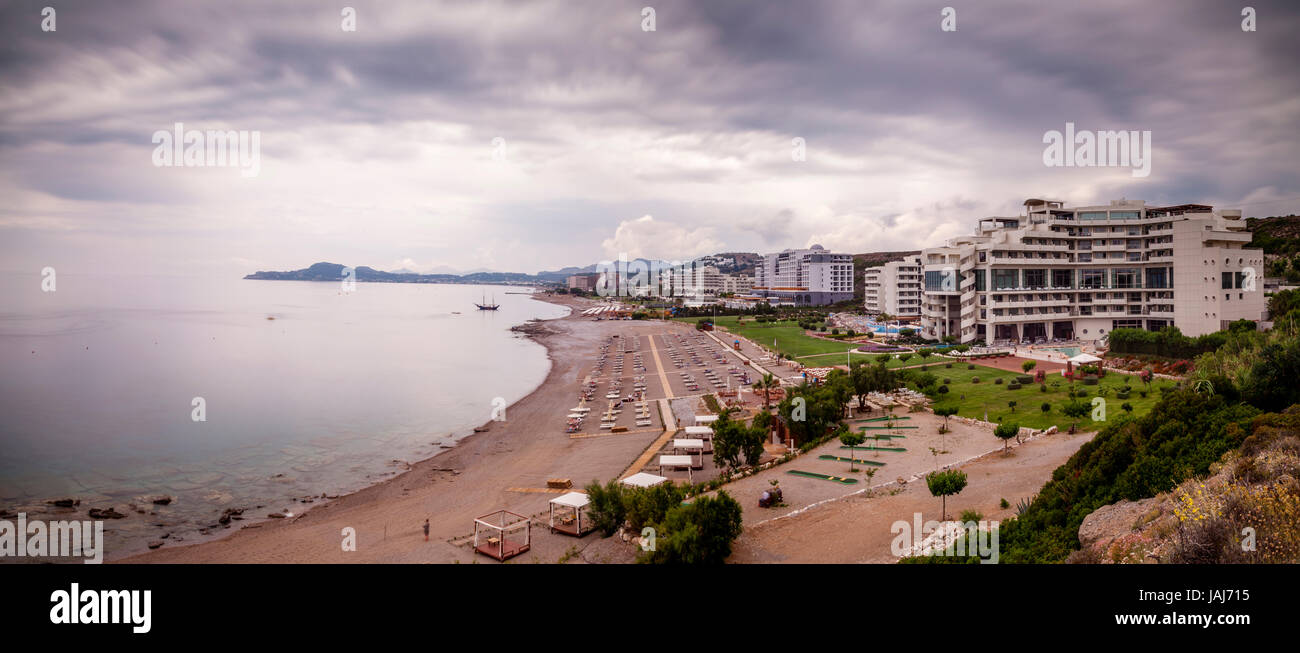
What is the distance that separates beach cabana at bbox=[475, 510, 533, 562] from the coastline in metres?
0.48

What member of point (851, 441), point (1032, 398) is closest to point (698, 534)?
point (851, 441)

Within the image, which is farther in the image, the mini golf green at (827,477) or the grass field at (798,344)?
the grass field at (798,344)

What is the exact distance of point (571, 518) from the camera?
52.7 ft

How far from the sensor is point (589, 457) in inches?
929

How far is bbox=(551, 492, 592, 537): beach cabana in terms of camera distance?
14.8 metres

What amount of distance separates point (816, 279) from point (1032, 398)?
8874 cm

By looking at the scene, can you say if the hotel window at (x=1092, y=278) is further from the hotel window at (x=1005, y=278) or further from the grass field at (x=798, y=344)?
the grass field at (x=798, y=344)

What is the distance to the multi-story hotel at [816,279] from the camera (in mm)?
109812

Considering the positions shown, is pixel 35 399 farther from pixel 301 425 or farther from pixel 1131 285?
pixel 1131 285

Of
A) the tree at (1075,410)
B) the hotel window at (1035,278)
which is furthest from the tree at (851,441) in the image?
the hotel window at (1035,278)

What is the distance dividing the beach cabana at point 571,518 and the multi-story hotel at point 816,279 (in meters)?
98.5

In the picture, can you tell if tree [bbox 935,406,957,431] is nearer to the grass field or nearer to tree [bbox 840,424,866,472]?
tree [bbox 840,424,866,472]

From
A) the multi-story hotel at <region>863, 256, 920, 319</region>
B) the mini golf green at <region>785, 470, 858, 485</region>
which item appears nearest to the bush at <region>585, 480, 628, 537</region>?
the mini golf green at <region>785, 470, 858, 485</region>
